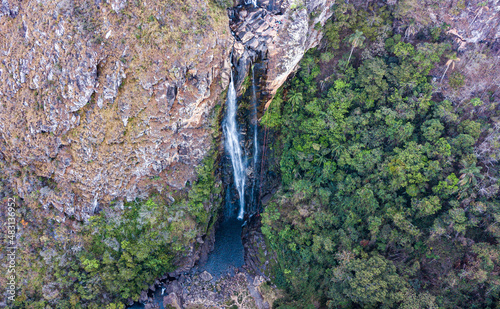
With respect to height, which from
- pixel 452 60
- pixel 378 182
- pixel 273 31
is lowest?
pixel 378 182

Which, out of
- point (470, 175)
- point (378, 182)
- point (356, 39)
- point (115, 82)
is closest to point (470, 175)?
point (470, 175)

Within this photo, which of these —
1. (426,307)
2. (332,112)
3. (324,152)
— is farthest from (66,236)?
(426,307)

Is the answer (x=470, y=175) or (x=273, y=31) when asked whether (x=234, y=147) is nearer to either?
(x=273, y=31)

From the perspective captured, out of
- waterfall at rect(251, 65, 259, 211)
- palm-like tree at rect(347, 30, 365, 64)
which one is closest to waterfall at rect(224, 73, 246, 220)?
waterfall at rect(251, 65, 259, 211)

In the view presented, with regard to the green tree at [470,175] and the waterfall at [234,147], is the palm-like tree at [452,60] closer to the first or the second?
the green tree at [470,175]

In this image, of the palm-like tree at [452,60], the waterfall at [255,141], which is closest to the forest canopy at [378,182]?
the palm-like tree at [452,60]

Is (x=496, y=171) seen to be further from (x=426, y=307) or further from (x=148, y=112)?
(x=148, y=112)

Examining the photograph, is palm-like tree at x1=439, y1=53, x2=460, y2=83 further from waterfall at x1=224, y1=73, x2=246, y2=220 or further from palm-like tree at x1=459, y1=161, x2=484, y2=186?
waterfall at x1=224, y1=73, x2=246, y2=220
